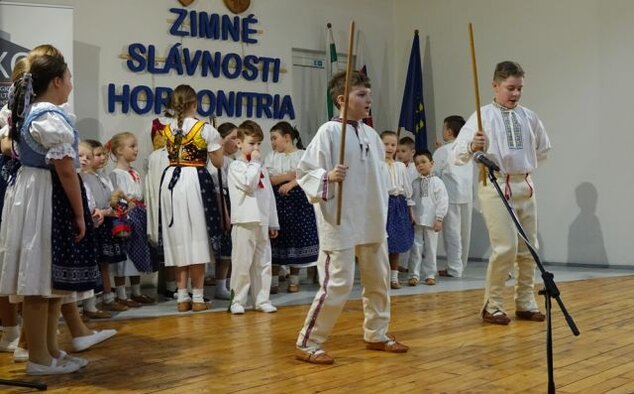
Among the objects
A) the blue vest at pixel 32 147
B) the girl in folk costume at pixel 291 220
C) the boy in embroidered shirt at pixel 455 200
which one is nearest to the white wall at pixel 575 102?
the boy in embroidered shirt at pixel 455 200

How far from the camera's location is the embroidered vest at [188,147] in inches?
199

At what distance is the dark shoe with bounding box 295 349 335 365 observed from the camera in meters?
3.32

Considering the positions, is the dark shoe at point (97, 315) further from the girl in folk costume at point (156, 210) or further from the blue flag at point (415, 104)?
the blue flag at point (415, 104)

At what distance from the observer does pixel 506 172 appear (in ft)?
14.3

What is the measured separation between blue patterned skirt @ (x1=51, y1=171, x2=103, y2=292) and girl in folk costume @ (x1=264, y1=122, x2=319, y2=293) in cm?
289

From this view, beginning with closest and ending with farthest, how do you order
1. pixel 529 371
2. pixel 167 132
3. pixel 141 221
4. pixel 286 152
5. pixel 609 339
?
pixel 529 371 < pixel 609 339 < pixel 167 132 < pixel 141 221 < pixel 286 152

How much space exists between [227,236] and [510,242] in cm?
233

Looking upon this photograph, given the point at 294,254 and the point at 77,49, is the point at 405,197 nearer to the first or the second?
the point at 294,254

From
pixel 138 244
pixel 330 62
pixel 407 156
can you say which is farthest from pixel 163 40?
pixel 407 156

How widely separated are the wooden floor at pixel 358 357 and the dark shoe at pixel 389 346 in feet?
0.17

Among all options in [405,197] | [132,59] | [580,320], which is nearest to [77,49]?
[132,59]

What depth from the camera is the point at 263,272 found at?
5.11 m

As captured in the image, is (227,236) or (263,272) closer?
(263,272)

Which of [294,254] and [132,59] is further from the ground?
[132,59]
